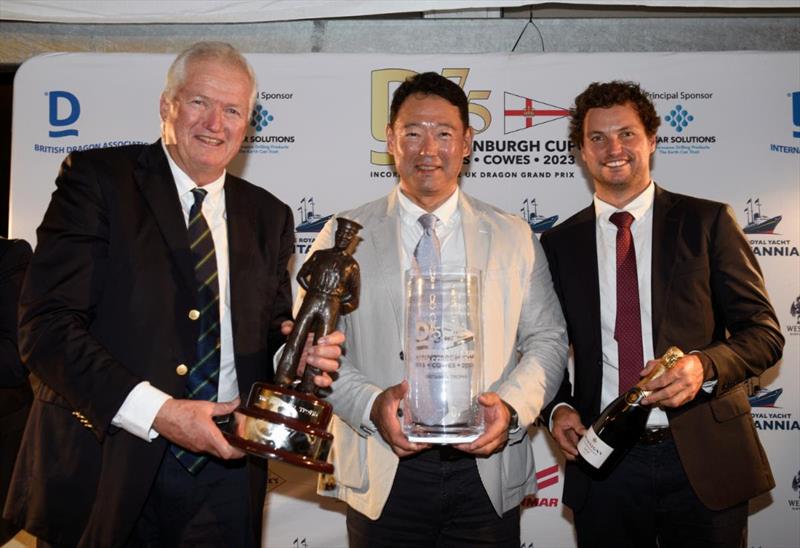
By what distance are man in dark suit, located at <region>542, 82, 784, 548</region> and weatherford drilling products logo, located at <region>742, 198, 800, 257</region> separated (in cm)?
157

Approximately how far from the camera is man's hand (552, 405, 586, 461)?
2811mm

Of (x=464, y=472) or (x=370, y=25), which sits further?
(x=370, y=25)

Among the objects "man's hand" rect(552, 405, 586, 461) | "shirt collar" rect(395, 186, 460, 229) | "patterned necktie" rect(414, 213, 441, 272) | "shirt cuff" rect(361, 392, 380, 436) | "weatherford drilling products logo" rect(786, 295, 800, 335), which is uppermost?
"shirt collar" rect(395, 186, 460, 229)

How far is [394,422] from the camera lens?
91.7 inches

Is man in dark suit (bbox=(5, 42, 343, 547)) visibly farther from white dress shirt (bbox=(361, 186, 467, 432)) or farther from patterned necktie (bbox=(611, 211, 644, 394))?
patterned necktie (bbox=(611, 211, 644, 394))

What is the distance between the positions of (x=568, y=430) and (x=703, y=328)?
629 mm

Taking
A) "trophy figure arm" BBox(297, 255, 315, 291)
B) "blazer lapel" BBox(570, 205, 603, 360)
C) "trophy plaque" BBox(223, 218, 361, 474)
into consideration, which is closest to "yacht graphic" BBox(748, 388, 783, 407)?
"blazer lapel" BBox(570, 205, 603, 360)

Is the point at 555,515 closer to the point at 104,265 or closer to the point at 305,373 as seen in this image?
the point at 305,373

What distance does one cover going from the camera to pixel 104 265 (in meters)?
2.22

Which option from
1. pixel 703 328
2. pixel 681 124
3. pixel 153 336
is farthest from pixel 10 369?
pixel 681 124

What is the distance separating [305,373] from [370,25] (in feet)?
10.9

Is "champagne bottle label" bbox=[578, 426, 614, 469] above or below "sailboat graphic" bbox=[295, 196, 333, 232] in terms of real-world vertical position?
below

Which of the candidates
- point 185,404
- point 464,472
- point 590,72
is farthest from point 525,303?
point 590,72

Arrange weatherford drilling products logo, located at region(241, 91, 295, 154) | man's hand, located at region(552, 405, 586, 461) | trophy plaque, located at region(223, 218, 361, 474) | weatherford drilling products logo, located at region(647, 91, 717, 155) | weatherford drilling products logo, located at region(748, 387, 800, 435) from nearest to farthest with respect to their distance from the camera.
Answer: trophy plaque, located at region(223, 218, 361, 474)
man's hand, located at region(552, 405, 586, 461)
weatherford drilling products logo, located at region(748, 387, 800, 435)
weatherford drilling products logo, located at region(647, 91, 717, 155)
weatherford drilling products logo, located at region(241, 91, 295, 154)
